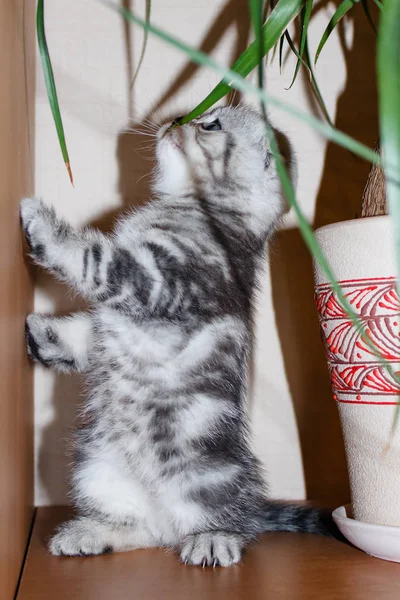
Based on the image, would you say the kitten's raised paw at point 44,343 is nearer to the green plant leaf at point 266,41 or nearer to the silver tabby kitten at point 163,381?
the silver tabby kitten at point 163,381

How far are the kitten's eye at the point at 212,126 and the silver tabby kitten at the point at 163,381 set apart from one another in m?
0.13

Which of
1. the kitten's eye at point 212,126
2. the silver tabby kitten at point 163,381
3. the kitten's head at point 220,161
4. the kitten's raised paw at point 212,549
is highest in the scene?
the kitten's eye at point 212,126

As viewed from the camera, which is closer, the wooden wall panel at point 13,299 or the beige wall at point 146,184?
the wooden wall panel at point 13,299

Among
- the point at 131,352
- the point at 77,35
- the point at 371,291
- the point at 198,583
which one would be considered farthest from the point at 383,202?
the point at 77,35

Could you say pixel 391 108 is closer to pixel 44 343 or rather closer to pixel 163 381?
pixel 163 381

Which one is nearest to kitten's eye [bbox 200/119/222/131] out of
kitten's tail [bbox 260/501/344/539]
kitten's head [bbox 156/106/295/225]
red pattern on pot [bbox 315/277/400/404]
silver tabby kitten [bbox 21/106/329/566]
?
kitten's head [bbox 156/106/295/225]

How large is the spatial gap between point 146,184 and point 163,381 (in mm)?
460

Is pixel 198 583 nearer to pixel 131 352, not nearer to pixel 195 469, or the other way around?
pixel 195 469

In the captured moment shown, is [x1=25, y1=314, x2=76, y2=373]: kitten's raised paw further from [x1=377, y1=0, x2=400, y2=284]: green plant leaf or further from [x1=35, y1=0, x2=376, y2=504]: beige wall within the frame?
[x1=377, y1=0, x2=400, y2=284]: green plant leaf

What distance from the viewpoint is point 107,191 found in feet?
4.06

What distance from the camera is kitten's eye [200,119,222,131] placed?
1067 mm

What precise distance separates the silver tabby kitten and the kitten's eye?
0.13m

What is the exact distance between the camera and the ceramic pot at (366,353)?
30.5 inches

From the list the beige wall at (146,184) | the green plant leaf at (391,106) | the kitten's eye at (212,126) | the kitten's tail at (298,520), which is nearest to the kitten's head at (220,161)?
the kitten's eye at (212,126)
